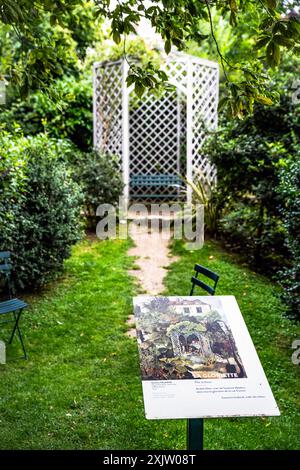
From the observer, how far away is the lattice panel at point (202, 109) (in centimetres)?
1078

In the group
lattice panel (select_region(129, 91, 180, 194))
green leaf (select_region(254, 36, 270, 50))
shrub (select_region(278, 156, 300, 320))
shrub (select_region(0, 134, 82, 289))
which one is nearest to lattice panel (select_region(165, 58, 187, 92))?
lattice panel (select_region(129, 91, 180, 194))

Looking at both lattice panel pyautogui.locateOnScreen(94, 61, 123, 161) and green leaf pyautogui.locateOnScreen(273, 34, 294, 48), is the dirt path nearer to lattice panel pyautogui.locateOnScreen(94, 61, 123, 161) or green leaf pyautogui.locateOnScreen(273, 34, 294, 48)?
lattice panel pyautogui.locateOnScreen(94, 61, 123, 161)

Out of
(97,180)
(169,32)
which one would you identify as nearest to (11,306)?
(169,32)

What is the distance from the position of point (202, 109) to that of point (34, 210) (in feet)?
16.7

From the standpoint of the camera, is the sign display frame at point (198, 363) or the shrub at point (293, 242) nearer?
the sign display frame at point (198, 363)

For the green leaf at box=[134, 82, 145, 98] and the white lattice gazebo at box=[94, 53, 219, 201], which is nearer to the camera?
the green leaf at box=[134, 82, 145, 98]

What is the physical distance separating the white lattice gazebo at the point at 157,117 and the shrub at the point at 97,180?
65 cm

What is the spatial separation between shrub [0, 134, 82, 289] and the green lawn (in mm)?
426

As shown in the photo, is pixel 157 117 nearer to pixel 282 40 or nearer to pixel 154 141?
pixel 154 141

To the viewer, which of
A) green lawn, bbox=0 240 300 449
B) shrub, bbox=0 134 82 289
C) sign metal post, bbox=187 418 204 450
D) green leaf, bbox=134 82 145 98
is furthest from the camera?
shrub, bbox=0 134 82 289

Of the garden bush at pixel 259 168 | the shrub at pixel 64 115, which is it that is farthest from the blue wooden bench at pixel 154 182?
the garden bush at pixel 259 168

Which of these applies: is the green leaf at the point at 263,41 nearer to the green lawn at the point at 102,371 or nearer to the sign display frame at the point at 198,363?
the sign display frame at the point at 198,363

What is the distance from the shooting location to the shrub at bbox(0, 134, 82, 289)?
6324 millimetres

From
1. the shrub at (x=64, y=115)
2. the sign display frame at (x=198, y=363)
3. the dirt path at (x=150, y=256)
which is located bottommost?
the dirt path at (x=150, y=256)
